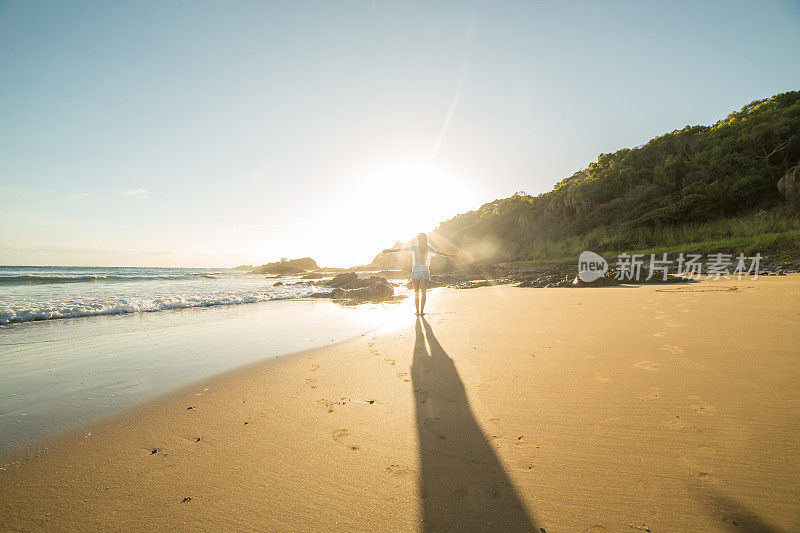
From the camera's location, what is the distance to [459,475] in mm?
1697

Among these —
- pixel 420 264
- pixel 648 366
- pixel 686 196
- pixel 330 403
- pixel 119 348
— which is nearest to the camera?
pixel 330 403

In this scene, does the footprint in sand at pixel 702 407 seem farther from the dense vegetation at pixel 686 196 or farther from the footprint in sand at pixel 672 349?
the dense vegetation at pixel 686 196

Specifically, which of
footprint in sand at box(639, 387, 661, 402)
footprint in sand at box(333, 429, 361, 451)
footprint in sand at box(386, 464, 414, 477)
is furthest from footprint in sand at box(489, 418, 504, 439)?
footprint in sand at box(639, 387, 661, 402)

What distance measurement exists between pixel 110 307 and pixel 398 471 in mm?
10936

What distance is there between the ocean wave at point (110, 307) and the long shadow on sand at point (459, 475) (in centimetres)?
999

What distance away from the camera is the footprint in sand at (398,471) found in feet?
5.74

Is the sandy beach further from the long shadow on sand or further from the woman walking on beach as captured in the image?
the woman walking on beach

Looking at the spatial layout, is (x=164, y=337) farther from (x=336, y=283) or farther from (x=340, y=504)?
(x=336, y=283)

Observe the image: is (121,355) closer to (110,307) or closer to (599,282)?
(110,307)

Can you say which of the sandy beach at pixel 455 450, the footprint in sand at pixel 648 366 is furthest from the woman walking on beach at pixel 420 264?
the footprint in sand at pixel 648 366

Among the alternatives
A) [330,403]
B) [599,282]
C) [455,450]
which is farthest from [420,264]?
[599,282]

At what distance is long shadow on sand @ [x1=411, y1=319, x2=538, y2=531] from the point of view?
140 cm

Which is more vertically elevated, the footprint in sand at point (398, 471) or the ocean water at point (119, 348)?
the footprint in sand at point (398, 471)

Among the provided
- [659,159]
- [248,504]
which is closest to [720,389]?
[248,504]
